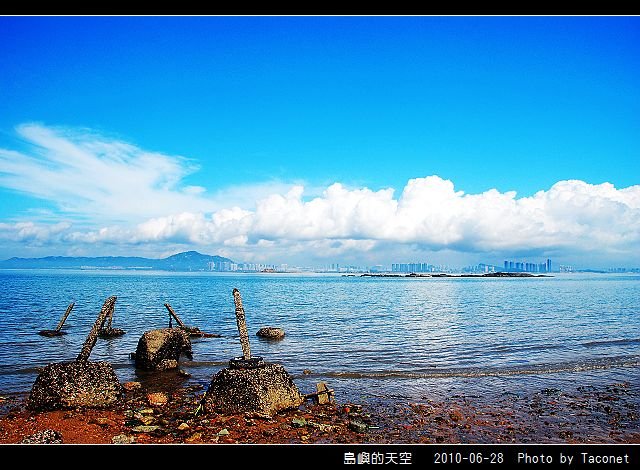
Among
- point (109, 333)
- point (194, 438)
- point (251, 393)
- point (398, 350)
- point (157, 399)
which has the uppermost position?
point (251, 393)

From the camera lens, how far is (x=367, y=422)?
11.5m

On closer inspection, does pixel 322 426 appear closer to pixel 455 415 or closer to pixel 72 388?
pixel 455 415

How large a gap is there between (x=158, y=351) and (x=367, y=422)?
1140 centimetres

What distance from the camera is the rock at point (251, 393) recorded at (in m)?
11.8

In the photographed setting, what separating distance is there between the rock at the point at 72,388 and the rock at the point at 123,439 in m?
3.37

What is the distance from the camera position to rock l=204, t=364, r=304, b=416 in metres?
11.8

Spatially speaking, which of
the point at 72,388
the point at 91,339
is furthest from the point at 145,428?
the point at 91,339

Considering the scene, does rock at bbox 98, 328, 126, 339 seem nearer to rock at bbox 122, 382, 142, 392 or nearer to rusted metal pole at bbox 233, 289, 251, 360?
rock at bbox 122, 382, 142, 392

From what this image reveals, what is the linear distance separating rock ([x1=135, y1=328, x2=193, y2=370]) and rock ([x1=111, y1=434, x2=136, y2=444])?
9535 mm

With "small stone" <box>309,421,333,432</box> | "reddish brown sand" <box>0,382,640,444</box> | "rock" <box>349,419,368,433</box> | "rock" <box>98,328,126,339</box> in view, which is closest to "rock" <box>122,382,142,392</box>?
"reddish brown sand" <box>0,382,640,444</box>

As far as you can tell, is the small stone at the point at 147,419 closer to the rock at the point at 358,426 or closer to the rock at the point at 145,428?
the rock at the point at 145,428

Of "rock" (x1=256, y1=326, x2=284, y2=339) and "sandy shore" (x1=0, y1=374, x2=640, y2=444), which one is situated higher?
"sandy shore" (x1=0, y1=374, x2=640, y2=444)
